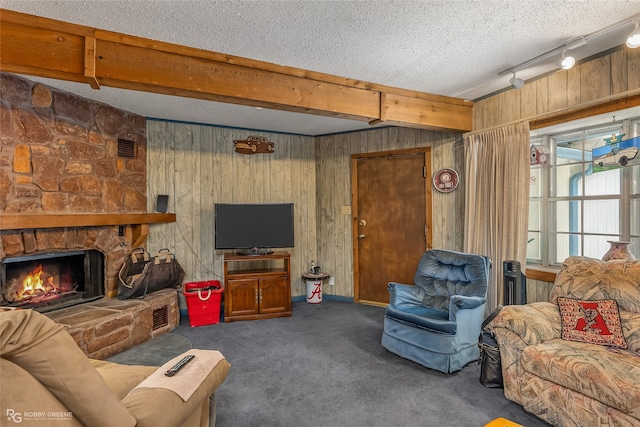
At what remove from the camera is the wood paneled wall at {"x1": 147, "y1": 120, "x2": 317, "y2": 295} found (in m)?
4.11

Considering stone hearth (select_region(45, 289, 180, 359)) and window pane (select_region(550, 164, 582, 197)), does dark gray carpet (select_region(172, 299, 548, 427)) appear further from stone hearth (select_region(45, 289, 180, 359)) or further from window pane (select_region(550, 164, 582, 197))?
window pane (select_region(550, 164, 582, 197))

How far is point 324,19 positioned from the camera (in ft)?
6.94

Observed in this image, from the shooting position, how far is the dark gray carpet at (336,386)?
6.86 feet

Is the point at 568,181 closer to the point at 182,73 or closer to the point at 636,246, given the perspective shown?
the point at 636,246

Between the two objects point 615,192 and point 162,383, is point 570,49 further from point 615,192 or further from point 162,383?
point 162,383

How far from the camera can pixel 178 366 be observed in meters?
1.45

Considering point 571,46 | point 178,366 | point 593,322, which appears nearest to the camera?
point 178,366

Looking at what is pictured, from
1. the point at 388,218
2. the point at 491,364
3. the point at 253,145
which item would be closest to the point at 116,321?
the point at 253,145

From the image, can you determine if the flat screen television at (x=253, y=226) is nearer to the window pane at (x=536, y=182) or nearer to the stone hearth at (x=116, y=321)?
the stone hearth at (x=116, y=321)

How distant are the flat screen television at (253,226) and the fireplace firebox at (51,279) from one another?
4.08ft

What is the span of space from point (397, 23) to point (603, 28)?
139cm

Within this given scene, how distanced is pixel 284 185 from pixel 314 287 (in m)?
1.49

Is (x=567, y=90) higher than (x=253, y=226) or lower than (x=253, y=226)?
higher

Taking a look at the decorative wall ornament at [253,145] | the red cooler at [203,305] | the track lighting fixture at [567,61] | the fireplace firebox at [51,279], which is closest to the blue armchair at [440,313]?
the track lighting fixture at [567,61]
